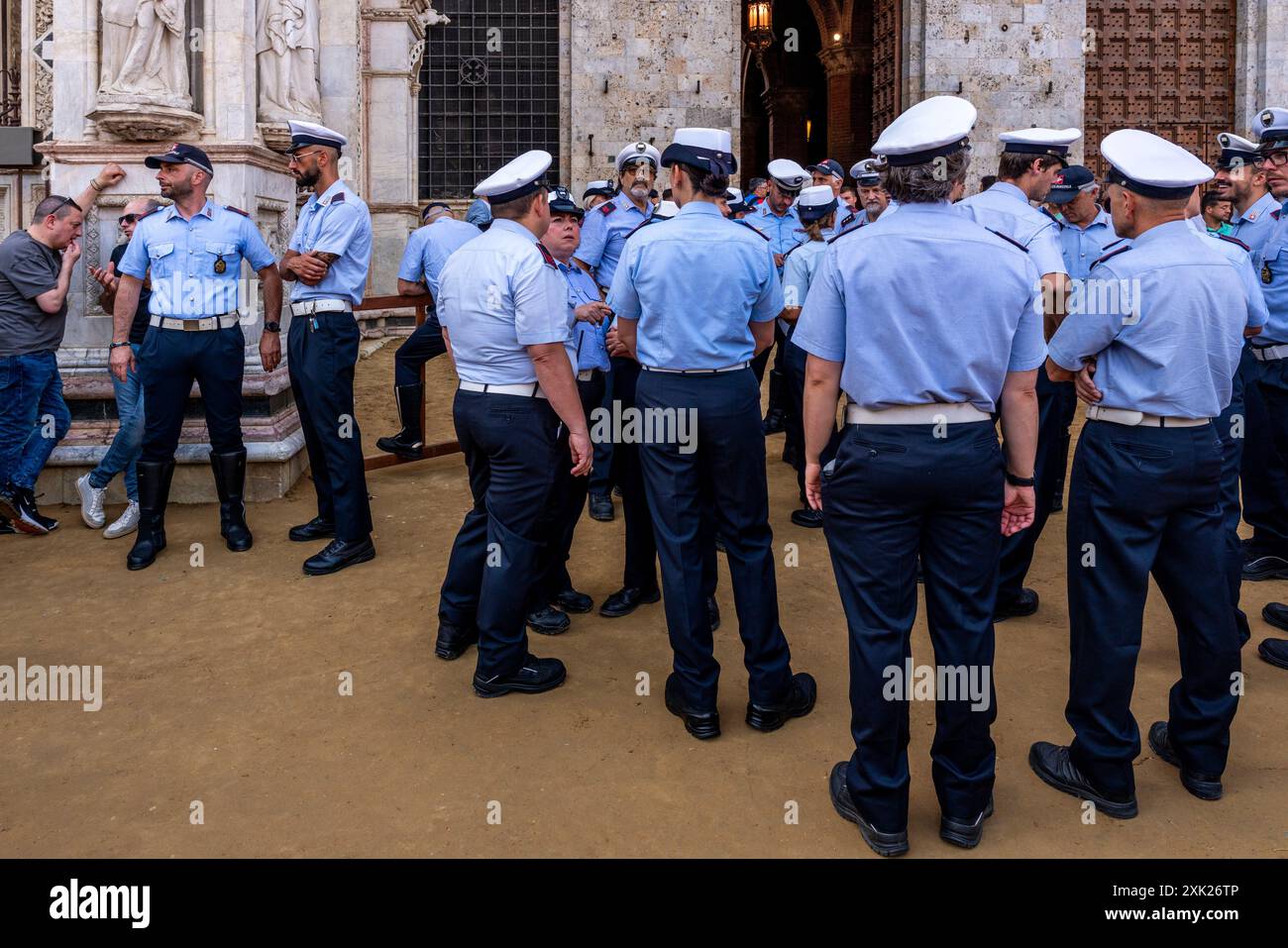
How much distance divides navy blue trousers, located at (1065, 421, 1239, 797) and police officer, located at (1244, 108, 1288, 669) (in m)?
1.91

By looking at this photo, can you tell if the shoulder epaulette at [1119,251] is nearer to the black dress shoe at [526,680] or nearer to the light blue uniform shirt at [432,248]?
the black dress shoe at [526,680]

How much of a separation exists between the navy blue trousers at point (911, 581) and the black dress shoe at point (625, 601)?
6.86ft

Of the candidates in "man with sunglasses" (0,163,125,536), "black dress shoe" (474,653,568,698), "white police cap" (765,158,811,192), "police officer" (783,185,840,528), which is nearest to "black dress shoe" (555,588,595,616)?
"black dress shoe" (474,653,568,698)

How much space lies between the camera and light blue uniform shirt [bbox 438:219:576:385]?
3936 mm

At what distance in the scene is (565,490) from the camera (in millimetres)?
4754

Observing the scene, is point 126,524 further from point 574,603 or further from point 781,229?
point 781,229

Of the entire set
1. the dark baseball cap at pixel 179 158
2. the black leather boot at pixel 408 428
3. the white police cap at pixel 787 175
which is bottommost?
the black leather boot at pixel 408 428

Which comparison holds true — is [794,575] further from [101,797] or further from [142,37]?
[142,37]

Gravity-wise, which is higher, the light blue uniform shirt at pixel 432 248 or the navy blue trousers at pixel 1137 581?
the light blue uniform shirt at pixel 432 248

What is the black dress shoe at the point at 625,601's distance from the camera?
5.09 meters

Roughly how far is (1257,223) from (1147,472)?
10.0ft

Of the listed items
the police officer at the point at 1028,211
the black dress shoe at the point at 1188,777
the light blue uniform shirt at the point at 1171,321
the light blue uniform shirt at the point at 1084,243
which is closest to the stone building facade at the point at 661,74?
the light blue uniform shirt at the point at 1084,243

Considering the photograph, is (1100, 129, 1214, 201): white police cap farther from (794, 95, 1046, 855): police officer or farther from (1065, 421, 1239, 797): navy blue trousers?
(1065, 421, 1239, 797): navy blue trousers

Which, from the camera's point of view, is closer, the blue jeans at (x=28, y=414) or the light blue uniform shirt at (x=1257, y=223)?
the light blue uniform shirt at (x=1257, y=223)
